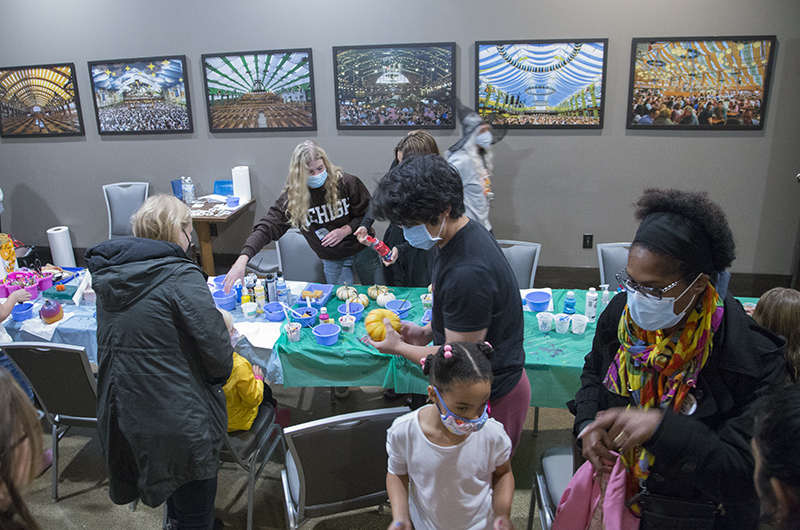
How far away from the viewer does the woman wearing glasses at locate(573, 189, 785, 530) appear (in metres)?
1.19

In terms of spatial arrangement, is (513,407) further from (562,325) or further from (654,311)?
(562,325)

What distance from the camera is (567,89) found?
4.48 meters

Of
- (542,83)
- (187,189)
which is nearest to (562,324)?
(542,83)

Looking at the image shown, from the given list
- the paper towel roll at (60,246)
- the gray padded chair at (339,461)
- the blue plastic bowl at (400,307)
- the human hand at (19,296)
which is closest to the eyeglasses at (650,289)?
the gray padded chair at (339,461)

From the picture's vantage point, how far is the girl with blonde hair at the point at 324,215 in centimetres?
322

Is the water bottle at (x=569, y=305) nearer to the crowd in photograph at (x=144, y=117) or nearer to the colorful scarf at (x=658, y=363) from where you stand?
the colorful scarf at (x=658, y=363)

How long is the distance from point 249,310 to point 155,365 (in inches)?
41.6

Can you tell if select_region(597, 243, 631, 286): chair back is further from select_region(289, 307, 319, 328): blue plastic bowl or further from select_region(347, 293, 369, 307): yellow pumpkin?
select_region(289, 307, 319, 328): blue plastic bowl

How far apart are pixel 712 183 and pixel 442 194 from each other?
12.5 ft

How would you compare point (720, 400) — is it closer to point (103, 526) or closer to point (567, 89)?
point (103, 526)

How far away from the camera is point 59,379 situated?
7.67ft

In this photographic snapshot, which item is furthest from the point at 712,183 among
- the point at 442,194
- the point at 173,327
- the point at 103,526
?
the point at 103,526

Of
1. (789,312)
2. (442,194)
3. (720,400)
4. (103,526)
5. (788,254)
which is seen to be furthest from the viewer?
(788,254)

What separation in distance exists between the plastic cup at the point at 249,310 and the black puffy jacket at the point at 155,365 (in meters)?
0.91
